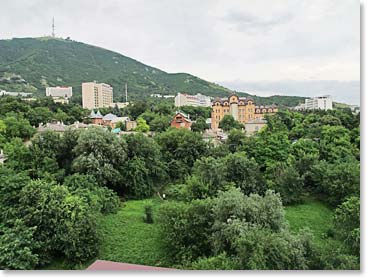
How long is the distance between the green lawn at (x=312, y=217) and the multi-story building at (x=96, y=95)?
966 centimetres

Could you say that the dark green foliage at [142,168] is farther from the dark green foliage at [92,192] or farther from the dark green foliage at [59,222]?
the dark green foliage at [59,222]

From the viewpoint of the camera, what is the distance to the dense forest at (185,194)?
333 cm

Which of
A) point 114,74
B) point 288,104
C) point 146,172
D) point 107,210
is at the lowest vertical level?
point 107,210

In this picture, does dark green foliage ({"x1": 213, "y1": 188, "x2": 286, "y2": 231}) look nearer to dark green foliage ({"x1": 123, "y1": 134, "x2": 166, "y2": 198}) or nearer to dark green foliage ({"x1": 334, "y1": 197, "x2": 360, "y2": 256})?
dark green foliage ({"x1": 334, "y1": 197, "x2": 360, "y2": 256})

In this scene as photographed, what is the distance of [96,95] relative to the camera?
1507 centimetres

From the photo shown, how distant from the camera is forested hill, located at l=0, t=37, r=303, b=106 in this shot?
33.8 feet

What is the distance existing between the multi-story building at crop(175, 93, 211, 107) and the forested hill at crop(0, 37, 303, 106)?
2.08ft

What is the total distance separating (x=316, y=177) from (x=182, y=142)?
218 cm

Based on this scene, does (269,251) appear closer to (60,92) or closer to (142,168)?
(142,168)

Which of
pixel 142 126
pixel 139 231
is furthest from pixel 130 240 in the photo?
pixel 142 126

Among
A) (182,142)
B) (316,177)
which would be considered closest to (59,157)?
(182,142)

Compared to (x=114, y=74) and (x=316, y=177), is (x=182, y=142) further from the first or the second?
(x=114, y=74)

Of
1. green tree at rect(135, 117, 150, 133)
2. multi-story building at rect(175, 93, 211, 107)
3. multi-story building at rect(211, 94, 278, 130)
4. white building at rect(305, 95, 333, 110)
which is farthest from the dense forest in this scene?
multi-story building at rect(175, 93, 211, 107)

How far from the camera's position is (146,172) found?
18.7 ft
